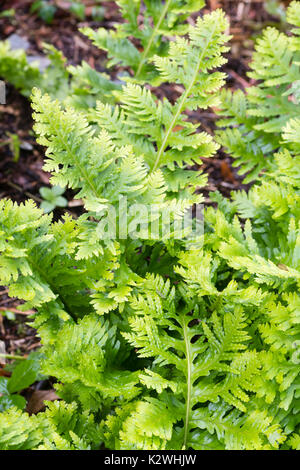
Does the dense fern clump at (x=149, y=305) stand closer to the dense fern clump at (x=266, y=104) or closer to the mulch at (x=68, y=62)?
the dense fern clump at (x=266, y=104)

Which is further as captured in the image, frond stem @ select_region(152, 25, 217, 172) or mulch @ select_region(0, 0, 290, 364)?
mulch @ select_region(0, 0, 290, 364)

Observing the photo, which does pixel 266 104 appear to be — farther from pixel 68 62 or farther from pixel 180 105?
pixel 68 62

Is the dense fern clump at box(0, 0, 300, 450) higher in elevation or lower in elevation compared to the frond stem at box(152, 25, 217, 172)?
lower

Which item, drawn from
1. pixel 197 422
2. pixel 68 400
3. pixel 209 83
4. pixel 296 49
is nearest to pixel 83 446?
pixel 68 400

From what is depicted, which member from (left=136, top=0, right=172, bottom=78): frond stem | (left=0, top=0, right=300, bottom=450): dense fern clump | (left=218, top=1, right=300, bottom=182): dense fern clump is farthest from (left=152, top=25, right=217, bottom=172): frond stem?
(left=136, top=0, right=172, bottom=78): frond stem

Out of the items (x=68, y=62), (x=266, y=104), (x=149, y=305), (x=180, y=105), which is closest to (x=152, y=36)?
(x=180, y=105)

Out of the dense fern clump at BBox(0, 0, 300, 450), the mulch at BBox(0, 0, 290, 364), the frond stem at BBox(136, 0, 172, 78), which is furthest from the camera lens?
the mulch at BBox(0, 0, 290, 364)

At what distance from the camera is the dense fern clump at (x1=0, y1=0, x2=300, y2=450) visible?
6.10 feet

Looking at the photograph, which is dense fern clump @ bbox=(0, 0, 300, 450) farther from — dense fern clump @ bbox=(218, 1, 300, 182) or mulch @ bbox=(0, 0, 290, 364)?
mulch @ bbox=(0, 0, 290, 364)

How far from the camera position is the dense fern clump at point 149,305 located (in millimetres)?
1859

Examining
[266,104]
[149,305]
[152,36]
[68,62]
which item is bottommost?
[149,305]

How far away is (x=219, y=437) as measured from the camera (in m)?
1.86

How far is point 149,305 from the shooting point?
2.03 metres

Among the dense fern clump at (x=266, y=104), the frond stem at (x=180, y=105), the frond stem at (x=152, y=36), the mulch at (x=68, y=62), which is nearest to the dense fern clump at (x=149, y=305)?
the frond stem at (x=180, y=105)
